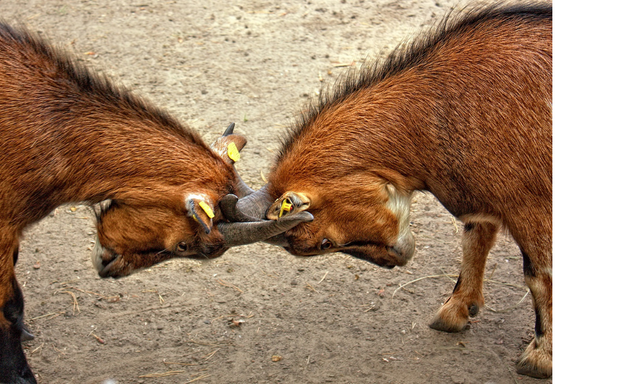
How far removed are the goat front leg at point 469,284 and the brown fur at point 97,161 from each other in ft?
5.78

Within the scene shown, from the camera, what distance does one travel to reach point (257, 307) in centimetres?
545

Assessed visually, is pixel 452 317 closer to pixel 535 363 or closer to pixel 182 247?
pixel 535 363

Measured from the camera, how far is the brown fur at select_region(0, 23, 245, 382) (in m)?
4.18

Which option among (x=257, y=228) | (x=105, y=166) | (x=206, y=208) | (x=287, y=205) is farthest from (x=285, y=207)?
(x=105, y=166)

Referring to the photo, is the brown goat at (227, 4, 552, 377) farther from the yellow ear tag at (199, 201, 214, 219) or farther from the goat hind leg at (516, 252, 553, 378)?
the yellow ear tag at (199, 201, 214, 219)

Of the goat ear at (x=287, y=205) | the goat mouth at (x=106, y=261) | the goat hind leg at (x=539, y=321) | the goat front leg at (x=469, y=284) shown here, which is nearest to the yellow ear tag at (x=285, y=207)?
the goat ear at (x=287, y=205)

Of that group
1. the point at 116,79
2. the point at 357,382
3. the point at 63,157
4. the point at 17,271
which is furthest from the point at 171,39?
the point at 357,382

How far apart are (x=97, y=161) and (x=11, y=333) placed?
3.99 ft

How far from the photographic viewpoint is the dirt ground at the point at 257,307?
190 inches

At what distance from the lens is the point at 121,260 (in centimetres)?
443

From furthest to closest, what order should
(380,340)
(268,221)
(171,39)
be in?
(171,39), (380,340), (268,221)

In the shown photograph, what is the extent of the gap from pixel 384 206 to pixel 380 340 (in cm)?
118

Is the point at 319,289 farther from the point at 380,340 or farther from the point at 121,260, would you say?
the point at 121,260

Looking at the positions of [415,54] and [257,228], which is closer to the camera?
[257,228]
